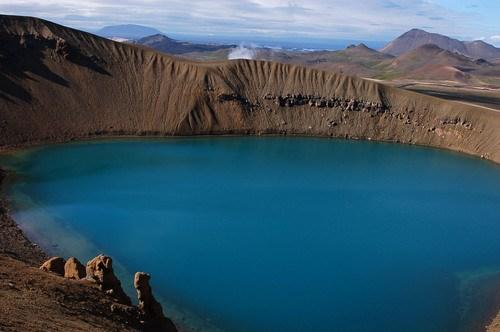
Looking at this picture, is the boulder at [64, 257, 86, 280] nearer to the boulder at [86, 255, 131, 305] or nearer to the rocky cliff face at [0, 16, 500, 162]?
the boulder at [86, 255, 131, 305]

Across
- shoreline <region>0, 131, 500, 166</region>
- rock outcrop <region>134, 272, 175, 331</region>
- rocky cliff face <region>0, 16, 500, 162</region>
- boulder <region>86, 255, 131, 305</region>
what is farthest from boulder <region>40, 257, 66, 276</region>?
rocky cliff face <region>0, 16, 500, 162</region>

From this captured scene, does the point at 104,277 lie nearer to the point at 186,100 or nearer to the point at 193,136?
the point at 193,136

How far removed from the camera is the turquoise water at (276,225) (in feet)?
91.8

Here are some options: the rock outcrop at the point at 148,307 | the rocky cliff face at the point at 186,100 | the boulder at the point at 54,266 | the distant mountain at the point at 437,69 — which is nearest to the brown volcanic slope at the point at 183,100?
the rocky cliff face at the point at 186,100

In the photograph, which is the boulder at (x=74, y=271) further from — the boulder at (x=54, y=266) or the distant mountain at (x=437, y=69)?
the distant mountain at (x=437, y=69)

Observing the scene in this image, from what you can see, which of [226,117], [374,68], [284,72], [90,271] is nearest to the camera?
[90,271]

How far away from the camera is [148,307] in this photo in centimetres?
2111

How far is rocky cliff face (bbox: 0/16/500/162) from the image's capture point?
→ 2665 inches

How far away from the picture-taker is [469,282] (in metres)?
31.8

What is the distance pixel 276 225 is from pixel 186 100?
39.2m

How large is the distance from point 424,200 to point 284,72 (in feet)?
130

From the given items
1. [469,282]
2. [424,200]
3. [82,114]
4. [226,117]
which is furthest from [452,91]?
[469,282]

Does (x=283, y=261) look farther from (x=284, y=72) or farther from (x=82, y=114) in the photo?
(x=284, y=72)

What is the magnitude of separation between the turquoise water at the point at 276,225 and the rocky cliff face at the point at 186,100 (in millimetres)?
6576
